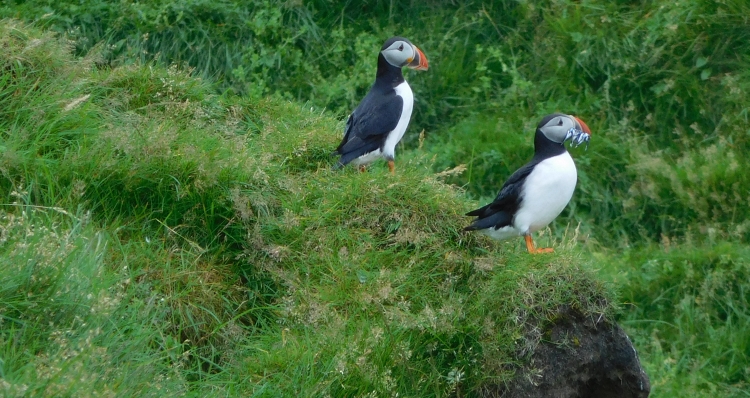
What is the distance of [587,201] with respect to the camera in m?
7.05

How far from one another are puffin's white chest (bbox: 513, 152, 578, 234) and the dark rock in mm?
525

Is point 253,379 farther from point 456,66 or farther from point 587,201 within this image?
point 456,66

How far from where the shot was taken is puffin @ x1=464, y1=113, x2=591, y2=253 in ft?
15.1

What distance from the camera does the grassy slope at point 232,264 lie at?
3633 millimetres

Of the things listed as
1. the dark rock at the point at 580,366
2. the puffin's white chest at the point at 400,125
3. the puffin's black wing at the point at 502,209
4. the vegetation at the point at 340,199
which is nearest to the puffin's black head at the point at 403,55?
the puffin's white chest at the point at 400,125

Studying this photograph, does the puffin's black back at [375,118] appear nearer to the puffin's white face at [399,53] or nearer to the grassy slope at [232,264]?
the puffin's white face at [399,53]

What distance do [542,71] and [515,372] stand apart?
4083 mm

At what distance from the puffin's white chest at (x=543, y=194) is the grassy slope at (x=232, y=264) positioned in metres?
0.19

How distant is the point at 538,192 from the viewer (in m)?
4.63

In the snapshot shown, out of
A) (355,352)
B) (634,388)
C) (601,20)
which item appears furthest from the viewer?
(601,20)

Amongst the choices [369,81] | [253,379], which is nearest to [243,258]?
[253,379]

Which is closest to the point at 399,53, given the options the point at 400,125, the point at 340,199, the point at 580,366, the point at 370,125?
the point at 400,125

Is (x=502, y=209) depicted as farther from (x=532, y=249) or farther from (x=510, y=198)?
(x=532, y=249)

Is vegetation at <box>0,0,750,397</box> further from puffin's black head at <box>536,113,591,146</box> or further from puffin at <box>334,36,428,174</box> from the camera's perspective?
puffin's black head at <box>536,113,591,146</box>
